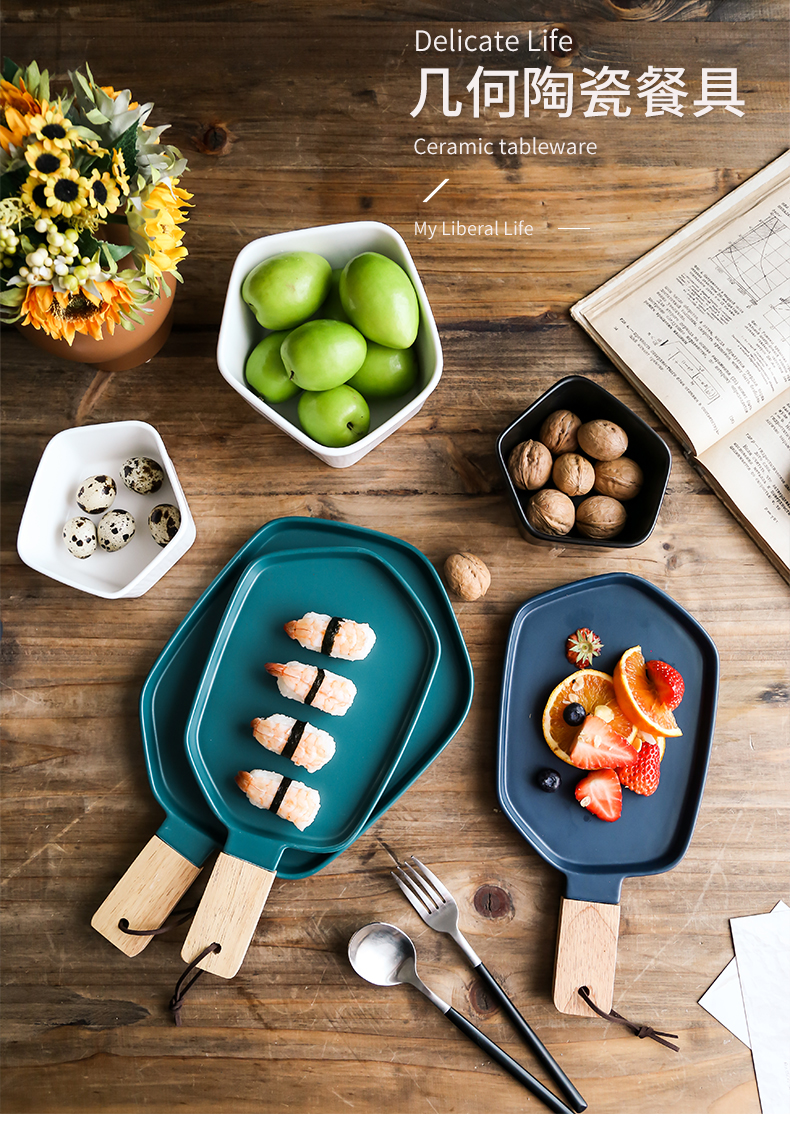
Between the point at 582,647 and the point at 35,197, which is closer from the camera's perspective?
the point at 35,197

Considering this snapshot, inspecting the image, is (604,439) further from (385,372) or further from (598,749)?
(598,749)

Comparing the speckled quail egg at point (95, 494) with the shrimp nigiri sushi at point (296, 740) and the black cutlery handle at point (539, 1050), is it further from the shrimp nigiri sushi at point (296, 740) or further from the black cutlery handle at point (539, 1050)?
the black cutlery handle at point (539, 1050)

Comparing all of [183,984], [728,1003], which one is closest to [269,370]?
[183,984]

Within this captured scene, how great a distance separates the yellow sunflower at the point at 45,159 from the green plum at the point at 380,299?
0.39 metres

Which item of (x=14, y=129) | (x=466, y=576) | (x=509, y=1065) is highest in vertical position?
(x=14, y=129)

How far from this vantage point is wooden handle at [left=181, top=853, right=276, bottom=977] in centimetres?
107

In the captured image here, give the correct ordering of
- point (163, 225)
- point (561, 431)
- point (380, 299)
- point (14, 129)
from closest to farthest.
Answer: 1. point (14, 129)
2. point (163, 225)
3. point (380, 299)
4. point (561, 431)

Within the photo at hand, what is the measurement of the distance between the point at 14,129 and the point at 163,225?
0.18 metres

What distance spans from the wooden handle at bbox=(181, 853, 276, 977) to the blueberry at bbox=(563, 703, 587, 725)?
53cm

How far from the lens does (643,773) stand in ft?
3.74

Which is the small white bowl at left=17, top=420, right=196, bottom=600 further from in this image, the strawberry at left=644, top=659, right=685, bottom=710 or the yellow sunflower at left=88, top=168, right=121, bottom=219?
Answer: the strawberry at left=644, top=659, right=685, bottom=710

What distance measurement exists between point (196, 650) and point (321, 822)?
36 cm

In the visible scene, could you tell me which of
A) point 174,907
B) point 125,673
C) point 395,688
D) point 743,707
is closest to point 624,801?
point 743,707

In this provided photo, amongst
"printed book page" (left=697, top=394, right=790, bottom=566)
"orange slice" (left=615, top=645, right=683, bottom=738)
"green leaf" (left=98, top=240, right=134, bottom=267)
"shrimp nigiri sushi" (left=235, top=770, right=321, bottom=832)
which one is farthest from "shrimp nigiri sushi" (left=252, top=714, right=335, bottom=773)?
"printed book page" (left=697, top=394, right=790, bottom=566)
